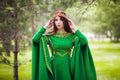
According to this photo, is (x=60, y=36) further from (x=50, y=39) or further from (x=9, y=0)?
(x=9, y=0)

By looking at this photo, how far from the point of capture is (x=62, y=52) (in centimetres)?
442

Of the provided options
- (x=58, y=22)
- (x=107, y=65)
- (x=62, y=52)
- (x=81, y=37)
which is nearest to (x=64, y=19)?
(x=58, y=22)

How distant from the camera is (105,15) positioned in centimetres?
2184

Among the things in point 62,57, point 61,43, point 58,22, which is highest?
point 58,22

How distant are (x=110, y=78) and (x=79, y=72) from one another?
5066mm

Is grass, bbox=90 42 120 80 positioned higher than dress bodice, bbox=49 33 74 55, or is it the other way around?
dress bodice, bbox=49 33 74 55

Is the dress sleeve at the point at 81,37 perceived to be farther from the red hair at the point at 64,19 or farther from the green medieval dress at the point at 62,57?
the red hair at the point at 64,19

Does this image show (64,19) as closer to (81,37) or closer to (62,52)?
(81,37)

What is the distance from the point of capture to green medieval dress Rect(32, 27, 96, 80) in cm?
443

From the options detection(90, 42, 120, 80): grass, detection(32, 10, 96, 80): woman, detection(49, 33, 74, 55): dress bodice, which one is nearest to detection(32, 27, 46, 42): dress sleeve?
detection(32, 10, 96, 80): woman

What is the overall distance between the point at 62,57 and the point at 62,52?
7 centimetres

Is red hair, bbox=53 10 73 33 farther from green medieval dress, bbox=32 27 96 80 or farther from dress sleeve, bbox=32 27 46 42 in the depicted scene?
dress sleeve, bbox=32 27 46 42

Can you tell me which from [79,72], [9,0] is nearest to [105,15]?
[9,0]

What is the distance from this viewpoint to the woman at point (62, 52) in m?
4.43
